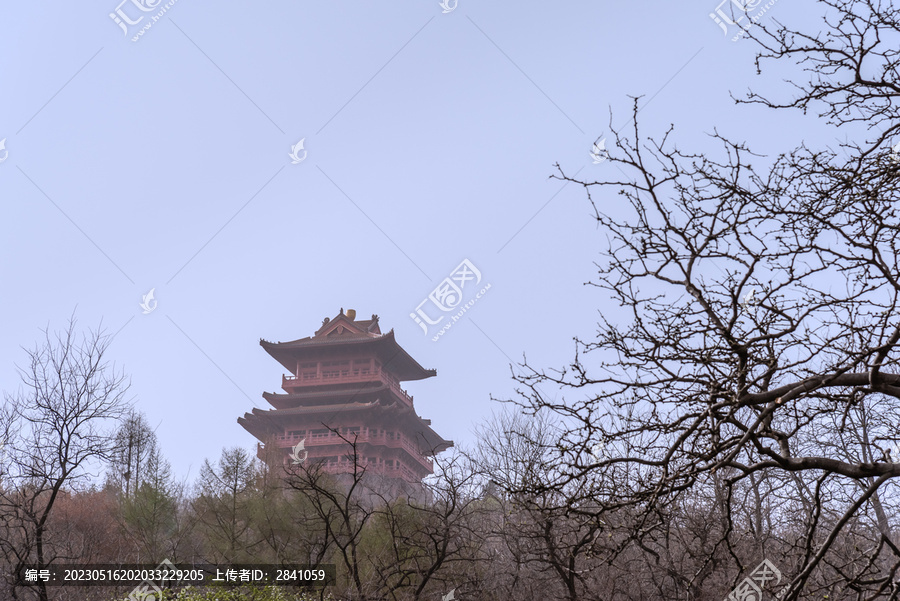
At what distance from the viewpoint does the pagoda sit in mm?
37312

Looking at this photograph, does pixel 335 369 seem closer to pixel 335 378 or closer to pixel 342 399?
pixel 335 378

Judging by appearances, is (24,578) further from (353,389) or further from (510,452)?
(353,389)

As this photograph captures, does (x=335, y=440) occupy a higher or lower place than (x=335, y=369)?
lower

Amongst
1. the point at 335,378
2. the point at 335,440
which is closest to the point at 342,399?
the point at 335,378

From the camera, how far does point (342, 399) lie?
3834 centimetres

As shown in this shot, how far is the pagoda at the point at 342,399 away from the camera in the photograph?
3731 centimetres

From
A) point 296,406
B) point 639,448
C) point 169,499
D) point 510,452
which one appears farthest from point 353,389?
point 639,448

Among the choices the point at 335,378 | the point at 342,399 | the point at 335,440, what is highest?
the point at 335,378

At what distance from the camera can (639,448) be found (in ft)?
12.7

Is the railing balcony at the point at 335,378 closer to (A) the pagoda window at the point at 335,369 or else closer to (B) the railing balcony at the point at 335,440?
(A) the pagoda window at the point at 335,369

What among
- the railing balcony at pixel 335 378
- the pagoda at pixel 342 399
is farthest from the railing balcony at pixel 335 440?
the railing balcony at pixel 335 378

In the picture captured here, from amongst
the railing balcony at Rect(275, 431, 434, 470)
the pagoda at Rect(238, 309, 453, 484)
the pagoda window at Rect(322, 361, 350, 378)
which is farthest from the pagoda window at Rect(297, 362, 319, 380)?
the railing balcony at Rect(275, 431, 434, 470)

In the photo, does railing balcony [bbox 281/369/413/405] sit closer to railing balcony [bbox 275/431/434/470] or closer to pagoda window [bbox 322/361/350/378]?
pagoda window [bbox 322/361/350/378]

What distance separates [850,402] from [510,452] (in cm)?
1597
